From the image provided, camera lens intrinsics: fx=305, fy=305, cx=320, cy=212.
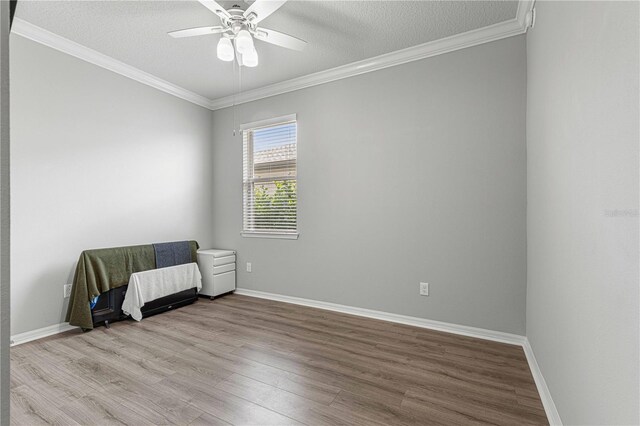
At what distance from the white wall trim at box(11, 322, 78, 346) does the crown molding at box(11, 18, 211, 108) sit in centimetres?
244

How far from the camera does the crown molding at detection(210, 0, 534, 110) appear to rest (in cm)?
254

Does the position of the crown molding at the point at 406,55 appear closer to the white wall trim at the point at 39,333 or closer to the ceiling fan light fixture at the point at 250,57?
the ceiling fan light fixture at the point at 250,57

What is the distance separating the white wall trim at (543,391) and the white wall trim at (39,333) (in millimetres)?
3778

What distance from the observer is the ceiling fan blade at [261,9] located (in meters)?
1.95

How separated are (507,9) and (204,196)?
3.91 metres

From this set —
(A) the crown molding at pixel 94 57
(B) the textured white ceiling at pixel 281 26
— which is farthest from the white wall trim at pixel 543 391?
(A) the crown molding at pixel 94 57

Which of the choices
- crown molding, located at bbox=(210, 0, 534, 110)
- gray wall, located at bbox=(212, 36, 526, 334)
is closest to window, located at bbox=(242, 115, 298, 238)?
gray wall, located at bbox=(212, 36, 526, 334)

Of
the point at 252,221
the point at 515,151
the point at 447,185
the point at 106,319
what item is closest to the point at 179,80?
the point at 252,221

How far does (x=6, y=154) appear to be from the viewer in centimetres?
44

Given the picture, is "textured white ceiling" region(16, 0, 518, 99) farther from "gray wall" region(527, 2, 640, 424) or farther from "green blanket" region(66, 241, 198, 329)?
"green blanket" region(66, 241, 198, 329)

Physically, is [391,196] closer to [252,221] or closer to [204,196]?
[252,221]

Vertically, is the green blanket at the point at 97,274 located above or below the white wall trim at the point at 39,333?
above

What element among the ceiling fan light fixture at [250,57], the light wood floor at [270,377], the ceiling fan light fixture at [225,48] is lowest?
the light wood floor at [270,377]

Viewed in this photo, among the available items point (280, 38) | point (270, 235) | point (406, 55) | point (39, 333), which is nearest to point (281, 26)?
point (280, 38)
